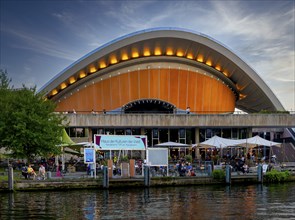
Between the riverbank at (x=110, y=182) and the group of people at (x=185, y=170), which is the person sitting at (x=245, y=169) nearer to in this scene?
the riverbank at (x=110, y=182)

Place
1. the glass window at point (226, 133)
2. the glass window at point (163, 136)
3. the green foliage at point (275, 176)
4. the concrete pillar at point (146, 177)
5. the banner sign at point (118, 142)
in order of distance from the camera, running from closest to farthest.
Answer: the concrete pillar at point (146, 177), the banner sign at point (118, 142), the green foliage at point (275, 176), the glass window at point (163, 136), the glass window at point (226, 133)

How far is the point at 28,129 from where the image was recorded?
34.1m

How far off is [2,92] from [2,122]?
7937 millimetres

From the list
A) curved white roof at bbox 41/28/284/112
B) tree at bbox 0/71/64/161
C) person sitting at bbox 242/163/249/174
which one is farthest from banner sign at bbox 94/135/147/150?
curved white roof at bbox 41/28/284/112

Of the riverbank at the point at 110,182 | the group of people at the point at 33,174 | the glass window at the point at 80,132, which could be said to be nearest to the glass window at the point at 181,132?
the glass window at the point at 80,132

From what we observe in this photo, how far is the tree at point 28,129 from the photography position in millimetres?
33750

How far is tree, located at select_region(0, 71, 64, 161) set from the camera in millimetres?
33750

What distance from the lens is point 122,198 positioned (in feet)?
86.5

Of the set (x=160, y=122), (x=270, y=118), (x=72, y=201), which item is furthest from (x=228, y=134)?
(x=72, y=201)

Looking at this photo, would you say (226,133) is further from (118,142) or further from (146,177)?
(146,177)

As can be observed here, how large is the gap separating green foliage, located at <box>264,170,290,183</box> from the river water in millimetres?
2453

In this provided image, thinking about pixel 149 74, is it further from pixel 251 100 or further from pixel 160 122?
pixel 251 100

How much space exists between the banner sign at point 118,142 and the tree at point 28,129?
404cm

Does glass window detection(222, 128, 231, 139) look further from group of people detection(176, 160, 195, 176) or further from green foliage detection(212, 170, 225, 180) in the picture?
green foliage detection(212, 170, 225, 180)
